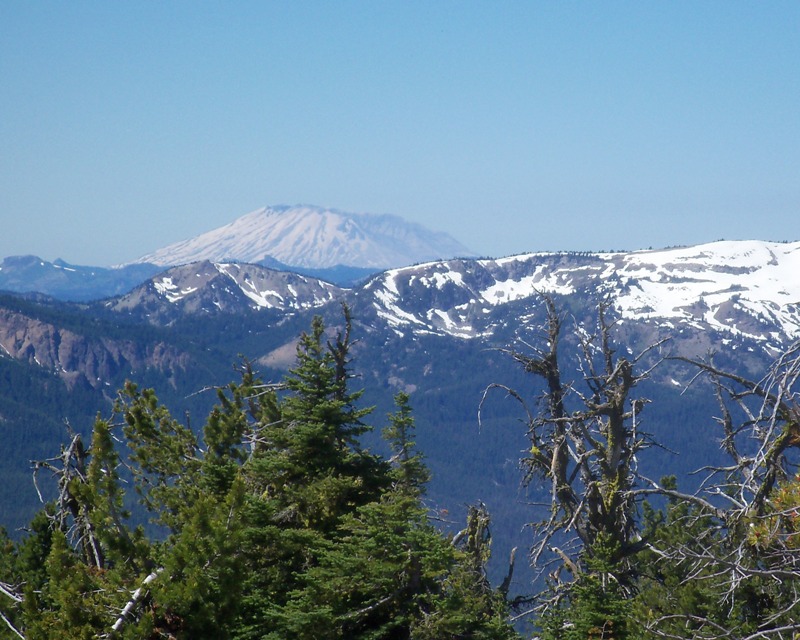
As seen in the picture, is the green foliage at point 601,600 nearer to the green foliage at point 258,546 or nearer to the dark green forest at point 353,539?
the dark green forest at point 353,539

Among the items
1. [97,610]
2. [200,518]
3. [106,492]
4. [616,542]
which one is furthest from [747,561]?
[106,492]

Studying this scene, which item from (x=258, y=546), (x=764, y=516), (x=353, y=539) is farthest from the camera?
(x=258, y=546)

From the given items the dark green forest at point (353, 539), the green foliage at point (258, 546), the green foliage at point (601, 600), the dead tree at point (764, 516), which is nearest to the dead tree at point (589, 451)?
the dark green forest at point (353, 539)

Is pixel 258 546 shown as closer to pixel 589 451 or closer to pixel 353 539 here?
pixel 353 539

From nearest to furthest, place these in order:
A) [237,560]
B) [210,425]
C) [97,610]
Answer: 1. [97,610]
2. [237,560]
3. [210,425]

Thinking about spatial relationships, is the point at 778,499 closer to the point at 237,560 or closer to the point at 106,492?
the point at 237,560

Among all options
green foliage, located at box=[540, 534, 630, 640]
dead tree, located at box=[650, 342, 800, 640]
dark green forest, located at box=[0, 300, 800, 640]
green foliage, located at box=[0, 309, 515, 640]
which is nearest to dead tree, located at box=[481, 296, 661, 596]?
dark green forest, located at box=[0, 300, 800, 640]

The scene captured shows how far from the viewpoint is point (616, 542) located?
60.3 feet

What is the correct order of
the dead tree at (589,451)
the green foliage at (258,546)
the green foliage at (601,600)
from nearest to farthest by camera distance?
1. the green foliage at (258,546)
2. the dead tree at (589,451)
3. the green foliage at (601,600)

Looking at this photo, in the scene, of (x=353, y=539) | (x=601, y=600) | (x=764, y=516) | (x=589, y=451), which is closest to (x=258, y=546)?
(x=353, y=539)

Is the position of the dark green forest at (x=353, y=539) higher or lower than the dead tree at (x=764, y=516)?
lower

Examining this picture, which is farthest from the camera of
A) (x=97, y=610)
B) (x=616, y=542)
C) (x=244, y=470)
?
(x=244, y=470)

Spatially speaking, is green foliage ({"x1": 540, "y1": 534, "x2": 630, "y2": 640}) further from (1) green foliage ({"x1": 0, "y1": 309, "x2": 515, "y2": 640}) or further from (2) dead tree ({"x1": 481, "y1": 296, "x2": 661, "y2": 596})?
(1) green foliage ({"x1": 0, "y1": 309, "x2": 515, "y2": 640})

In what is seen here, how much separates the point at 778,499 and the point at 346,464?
12996 millimetres
